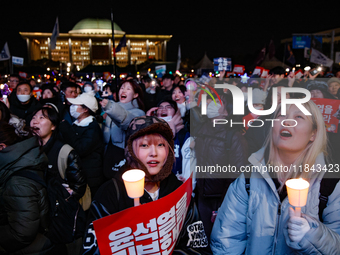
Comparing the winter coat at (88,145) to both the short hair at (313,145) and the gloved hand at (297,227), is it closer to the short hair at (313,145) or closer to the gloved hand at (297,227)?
the short hair at (313,145)

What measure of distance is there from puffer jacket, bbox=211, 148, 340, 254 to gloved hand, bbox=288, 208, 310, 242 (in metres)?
0.06

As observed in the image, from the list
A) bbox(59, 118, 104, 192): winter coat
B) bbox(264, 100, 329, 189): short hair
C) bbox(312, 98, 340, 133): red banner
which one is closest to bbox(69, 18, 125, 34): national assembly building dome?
bbox(59, 118, 104, 192): winter coat

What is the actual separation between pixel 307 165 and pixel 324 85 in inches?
139

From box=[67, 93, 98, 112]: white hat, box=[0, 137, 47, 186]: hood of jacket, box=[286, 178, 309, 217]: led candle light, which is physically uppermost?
box=[67, 93, 98, 112]: white hat

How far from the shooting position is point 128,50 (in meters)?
92.0

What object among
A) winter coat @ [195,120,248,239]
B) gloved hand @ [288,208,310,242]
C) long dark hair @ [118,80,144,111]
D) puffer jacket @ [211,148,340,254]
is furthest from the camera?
long dark hair @ [118,80,144,111]

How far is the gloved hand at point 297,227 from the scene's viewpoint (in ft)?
4.26

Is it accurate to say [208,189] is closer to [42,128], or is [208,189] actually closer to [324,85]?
[42,128]

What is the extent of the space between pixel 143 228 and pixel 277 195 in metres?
0.84

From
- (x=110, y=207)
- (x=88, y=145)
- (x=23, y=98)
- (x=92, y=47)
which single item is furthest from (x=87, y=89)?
(x=92, y=47)

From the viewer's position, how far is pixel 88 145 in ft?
10.7

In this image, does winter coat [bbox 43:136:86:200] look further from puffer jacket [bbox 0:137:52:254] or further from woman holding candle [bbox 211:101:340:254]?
woman holding candle [bbox 211:101:340:254]

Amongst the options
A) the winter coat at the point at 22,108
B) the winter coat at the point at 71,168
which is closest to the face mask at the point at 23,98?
the winter coat at the point at 22,108

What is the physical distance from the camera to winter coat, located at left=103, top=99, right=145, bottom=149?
121 inches
